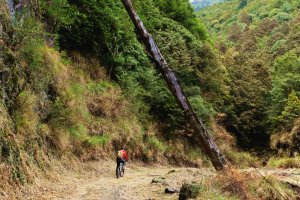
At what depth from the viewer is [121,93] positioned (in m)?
24.0

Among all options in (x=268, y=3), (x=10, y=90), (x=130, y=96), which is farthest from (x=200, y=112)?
(x=268, y=3)

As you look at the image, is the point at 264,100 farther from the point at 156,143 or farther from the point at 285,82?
the point at 156,143

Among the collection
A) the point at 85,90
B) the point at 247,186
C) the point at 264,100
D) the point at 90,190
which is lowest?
the point at 90,190

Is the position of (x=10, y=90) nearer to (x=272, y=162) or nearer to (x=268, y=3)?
(x=272, y=162)

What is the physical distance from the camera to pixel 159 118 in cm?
2739

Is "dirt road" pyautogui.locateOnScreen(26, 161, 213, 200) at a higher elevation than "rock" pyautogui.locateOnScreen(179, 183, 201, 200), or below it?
below

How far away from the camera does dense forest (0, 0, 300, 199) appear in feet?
40.5

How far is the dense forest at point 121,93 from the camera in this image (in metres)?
12.4

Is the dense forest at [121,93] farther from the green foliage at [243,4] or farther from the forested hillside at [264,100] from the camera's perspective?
the green foliage at [243,4]

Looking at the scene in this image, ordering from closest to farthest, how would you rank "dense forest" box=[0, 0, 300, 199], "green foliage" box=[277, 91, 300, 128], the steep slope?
1. the steep slope
2. "dense forest" box=[0, 0, 300, 199]
3. "green foliage" box=[277, 91, 300, 128]

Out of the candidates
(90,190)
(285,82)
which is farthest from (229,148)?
(90,190)

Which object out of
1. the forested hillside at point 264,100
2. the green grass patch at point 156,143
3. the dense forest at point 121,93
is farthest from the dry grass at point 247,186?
the forested hillside at point 264,100

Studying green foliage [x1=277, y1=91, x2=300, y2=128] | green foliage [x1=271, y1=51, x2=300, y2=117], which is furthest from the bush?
green foliage [x1=277, y1=91, x2=300, y2=128]

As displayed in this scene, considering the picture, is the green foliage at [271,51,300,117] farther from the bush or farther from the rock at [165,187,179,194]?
the bush
